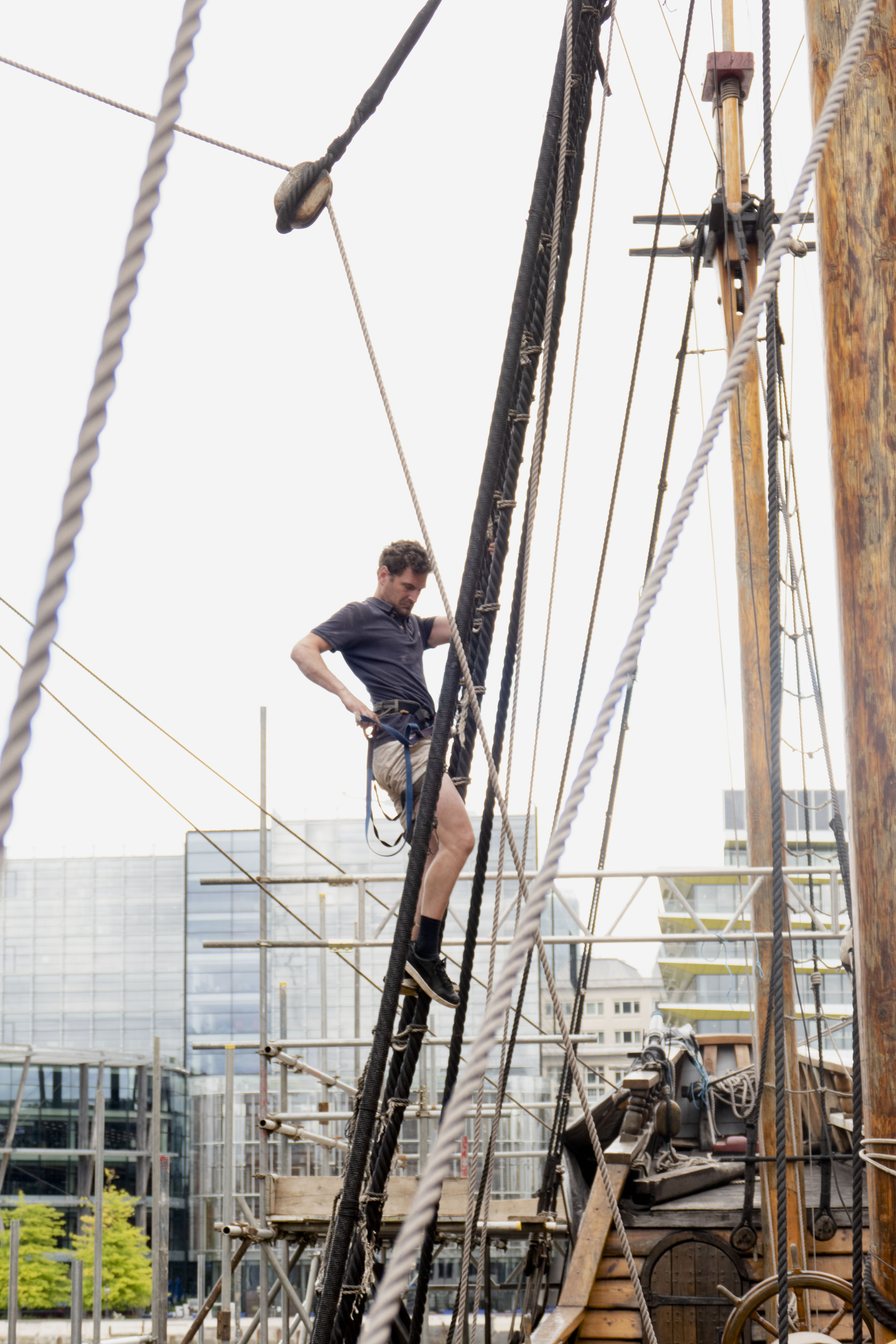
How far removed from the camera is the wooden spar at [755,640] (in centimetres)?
694

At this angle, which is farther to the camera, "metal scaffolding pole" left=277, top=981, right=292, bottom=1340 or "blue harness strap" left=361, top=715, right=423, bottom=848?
"metal scaffolding pole" left=277, top=981, right=292, bottom=1340

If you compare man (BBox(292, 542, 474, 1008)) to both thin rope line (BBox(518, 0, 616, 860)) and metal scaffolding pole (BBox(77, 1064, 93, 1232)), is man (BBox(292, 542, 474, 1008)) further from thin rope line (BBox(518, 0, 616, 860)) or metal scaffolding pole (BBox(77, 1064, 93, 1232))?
metal scaffolding pole (BBox(77, 1064, 93, 1232))

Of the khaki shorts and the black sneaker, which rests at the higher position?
the khaki shorts

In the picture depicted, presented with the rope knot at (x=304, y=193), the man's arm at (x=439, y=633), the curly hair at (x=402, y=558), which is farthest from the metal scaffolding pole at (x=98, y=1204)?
the rope knot at (x=304, y=193)

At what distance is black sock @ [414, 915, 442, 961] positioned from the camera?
3395mm

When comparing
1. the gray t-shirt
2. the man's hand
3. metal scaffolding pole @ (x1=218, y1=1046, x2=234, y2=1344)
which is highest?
the gray t-shirt

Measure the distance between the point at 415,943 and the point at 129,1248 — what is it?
23.4 m

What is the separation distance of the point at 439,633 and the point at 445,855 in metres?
0.79

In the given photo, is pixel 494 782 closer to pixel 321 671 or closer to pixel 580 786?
pixel 321 671

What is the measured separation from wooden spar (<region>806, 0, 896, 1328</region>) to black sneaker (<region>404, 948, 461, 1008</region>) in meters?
1.14

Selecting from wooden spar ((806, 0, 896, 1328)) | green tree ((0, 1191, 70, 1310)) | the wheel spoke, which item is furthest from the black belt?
green tree ((0, 1191, 70, 1310))

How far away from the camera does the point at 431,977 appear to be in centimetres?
337

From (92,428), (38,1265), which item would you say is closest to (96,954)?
(38,1265)

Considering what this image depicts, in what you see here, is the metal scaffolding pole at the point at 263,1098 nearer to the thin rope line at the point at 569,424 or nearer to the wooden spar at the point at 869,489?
the thin rope line at the point at 569,424
